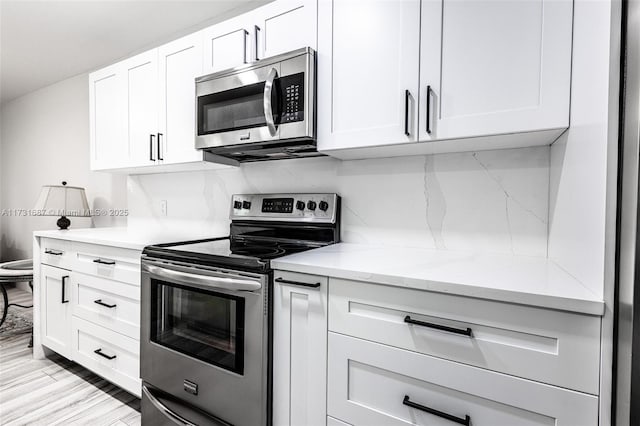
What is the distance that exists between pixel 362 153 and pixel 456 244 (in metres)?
0.62

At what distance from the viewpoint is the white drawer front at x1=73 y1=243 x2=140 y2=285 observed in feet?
5.99

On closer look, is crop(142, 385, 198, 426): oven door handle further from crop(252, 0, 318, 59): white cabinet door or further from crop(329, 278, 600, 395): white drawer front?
crop(252, 0, 318, 59): white cabinet door

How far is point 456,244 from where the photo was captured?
153 centimetres

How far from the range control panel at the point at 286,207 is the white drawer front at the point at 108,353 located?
A: 960 mm

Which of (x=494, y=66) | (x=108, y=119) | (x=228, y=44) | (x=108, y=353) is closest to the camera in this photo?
(x=494, y=66)

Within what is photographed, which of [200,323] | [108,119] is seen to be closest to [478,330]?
[200,323]

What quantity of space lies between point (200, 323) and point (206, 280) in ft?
0.78

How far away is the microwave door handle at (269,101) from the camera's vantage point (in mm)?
1482

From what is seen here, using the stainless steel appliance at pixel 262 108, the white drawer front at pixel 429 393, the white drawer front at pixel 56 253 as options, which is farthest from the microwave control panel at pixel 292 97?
the white drawer front at pixel 56 253

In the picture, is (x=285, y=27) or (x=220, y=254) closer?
(x=220, y=254)

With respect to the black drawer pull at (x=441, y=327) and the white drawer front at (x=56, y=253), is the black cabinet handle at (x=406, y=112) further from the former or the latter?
the white drawer front at (x=56, y=253)

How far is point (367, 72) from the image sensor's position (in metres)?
1.36

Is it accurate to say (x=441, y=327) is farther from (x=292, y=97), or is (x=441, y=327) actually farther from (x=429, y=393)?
(x=292, y=97)

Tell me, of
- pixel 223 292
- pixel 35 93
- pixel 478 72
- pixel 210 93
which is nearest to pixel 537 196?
pixel 478 72
